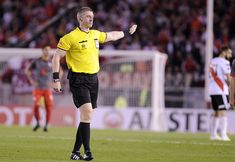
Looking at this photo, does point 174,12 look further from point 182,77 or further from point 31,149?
point 31,149

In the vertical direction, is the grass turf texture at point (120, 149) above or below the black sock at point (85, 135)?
below

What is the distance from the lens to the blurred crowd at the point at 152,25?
33.3 metres

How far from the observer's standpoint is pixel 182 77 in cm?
3155

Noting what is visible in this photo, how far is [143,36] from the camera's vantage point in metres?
35.5

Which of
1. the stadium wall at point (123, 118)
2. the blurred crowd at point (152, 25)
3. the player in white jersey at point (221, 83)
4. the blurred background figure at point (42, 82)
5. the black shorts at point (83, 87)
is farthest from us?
the blurred crowd at point (152, 25)

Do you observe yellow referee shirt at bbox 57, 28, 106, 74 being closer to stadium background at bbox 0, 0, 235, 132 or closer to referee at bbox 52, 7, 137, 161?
referee at bbox 52, 7, 137, 161

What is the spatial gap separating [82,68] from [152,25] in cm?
2098

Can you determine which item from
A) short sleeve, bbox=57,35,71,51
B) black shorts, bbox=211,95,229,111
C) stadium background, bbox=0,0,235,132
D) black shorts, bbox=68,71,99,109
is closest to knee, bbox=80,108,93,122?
black shorts, bbox=68,71,99,109

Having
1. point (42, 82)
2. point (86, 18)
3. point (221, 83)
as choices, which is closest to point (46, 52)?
point (42, 82)

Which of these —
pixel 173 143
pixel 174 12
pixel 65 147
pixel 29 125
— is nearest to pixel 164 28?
pixel 174 12

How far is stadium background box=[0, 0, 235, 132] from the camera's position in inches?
1237

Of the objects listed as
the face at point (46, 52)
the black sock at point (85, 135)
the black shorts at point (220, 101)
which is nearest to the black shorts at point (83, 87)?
the black sock at point (85, 135)

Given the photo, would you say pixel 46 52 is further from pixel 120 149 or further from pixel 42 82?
pixel 120 149

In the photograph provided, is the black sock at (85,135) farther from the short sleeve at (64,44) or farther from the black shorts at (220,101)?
the black shorts at (220,101)
